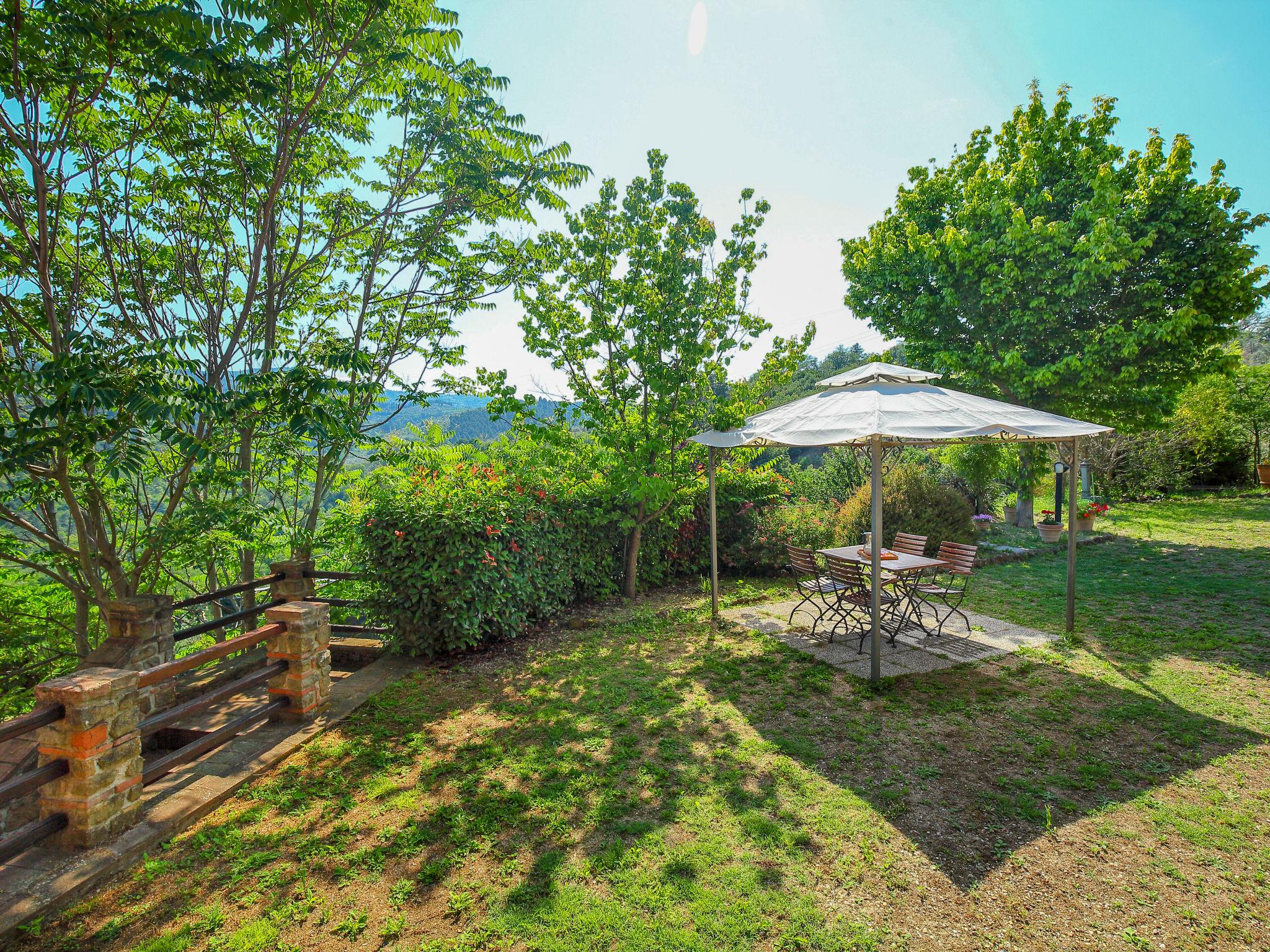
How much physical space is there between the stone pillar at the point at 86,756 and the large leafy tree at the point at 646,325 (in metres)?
5.03

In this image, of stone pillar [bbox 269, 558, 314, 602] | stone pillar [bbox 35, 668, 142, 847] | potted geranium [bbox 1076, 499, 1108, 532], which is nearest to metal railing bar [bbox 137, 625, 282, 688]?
stone pillar [bbox 35, 668, 142, 847]

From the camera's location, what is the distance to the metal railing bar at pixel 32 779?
256 centimetres

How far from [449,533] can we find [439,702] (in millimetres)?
1612

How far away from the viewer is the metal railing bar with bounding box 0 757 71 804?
2.56 meters

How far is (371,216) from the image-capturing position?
243 inches

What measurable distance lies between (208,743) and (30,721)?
120 centimetres

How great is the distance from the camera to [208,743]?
3.78m

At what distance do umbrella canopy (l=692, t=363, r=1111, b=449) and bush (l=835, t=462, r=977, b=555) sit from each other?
12.5 feet

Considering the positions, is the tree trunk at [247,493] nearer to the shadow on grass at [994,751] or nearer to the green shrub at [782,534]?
the shadow on grass at [994,751]

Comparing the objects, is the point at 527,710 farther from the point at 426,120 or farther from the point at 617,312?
the point at 426,120

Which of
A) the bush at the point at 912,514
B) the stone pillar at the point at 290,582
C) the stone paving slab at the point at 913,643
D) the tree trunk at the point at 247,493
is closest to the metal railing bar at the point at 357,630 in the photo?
the stone pillar at the point at 290,582

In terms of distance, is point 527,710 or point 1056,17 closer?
point 527,710

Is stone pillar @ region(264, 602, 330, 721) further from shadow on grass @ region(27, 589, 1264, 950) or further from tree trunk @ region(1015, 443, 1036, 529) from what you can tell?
tree trunk @ region(1015, 443, 1036, 529)

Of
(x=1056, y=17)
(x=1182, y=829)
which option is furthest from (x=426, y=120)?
(x=1182, y=829)
